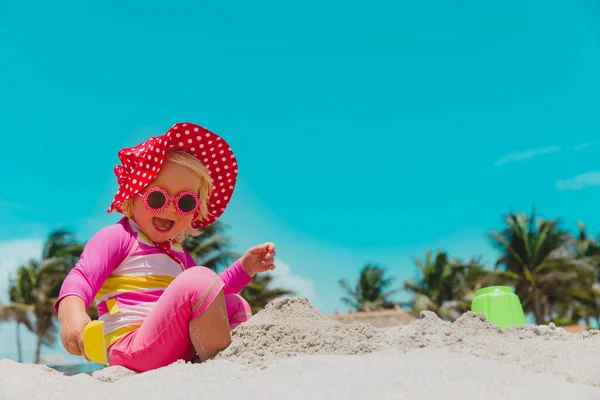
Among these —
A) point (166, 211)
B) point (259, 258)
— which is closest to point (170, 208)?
point (166, 211)

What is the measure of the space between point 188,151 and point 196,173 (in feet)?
0.60

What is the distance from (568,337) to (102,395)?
1859mm

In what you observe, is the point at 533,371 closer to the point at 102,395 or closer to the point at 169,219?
the point at 102,395

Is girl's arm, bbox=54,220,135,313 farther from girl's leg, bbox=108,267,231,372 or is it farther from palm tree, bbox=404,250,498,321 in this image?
palm tree, bbox=404,250,498,321

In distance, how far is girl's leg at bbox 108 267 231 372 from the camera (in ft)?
7.35

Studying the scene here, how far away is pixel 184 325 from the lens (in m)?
2.28

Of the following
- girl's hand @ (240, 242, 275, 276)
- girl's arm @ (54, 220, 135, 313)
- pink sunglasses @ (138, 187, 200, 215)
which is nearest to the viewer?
girl's arm @ (54, 220, 135, 313)

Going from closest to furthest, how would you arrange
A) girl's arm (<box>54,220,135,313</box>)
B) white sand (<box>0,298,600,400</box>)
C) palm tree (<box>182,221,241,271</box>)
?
1. white sand (<box>0,298,600,400</box>)
2. girl's arm (<box>54,220,135,313</box>)
3. palm tree (<box>182,221,241,271</box>)

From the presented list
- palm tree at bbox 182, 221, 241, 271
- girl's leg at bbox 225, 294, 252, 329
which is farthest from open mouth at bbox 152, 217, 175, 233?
palm tree at bbox 182, 221, 241, 271

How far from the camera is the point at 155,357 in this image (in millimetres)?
2305

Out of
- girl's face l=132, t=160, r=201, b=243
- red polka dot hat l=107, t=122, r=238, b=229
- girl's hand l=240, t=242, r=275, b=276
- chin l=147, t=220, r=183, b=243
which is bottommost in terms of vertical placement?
girl's hand l=240, t=242, r=275, b=276

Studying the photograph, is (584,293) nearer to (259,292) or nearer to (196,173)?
(259,292)

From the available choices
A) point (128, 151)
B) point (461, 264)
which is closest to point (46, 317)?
point (461, 264)

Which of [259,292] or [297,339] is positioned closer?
[297,339]
